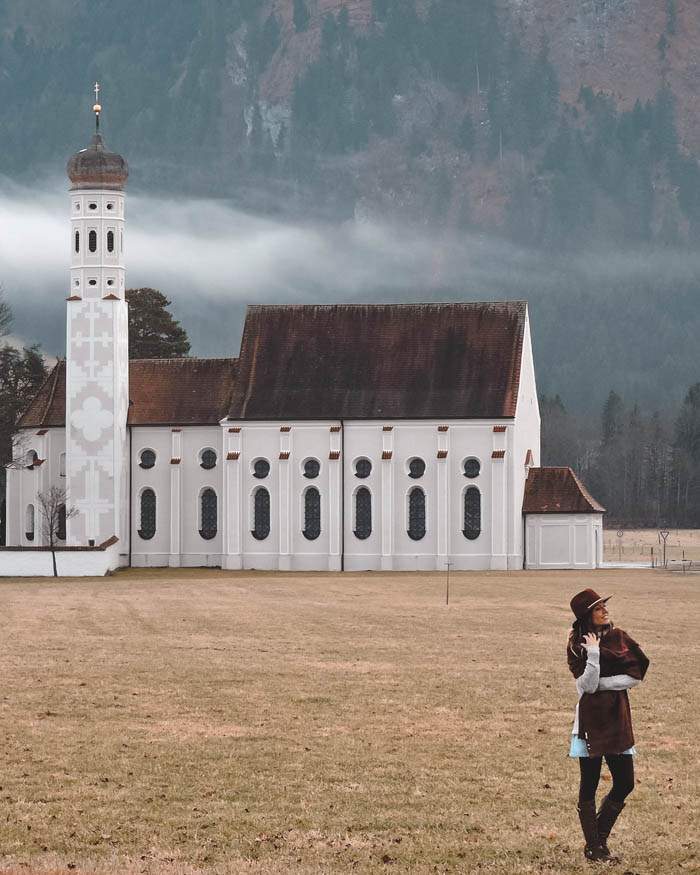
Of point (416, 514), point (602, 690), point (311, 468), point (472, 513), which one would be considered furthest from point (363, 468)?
point (602, 690)

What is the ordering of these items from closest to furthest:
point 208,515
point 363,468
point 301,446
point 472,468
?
point 472,468
point 363,468
point 301,446
point 208,515

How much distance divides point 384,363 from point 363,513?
7599mm

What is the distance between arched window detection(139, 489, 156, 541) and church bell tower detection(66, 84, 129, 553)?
1.01 m

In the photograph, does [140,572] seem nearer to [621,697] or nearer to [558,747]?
[558,747]

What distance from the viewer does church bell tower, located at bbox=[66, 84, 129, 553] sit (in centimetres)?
8738

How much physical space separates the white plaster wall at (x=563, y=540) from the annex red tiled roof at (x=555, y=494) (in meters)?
0.34

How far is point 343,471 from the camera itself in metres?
87.4

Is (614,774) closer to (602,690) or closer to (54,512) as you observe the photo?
(602,690)

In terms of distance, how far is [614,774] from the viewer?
1608 cm

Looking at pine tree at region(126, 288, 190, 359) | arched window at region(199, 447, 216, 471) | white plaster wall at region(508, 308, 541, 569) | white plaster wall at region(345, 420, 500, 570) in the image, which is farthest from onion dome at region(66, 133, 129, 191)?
pine tree at region(126, 288, 190, 359)

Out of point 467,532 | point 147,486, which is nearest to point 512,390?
point 467,532

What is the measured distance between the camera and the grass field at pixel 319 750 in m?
17.0

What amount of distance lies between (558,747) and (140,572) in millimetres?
62523

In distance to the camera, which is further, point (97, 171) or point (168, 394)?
point (168, 394)
